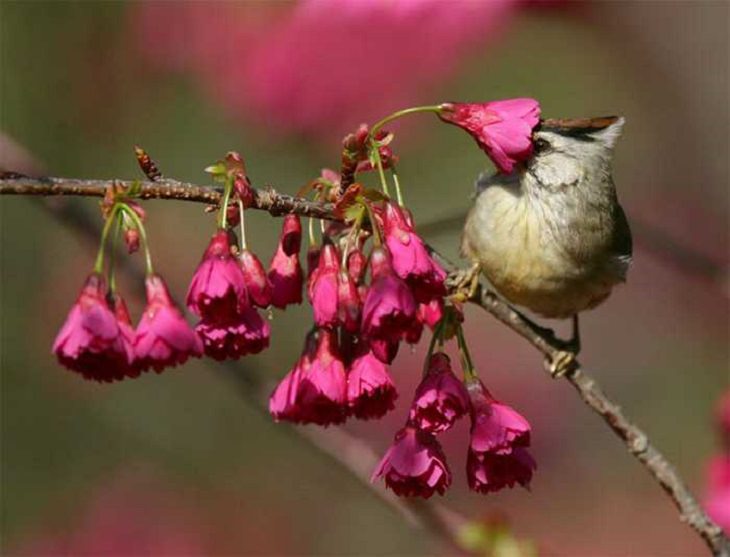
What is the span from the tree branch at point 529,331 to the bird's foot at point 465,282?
0.03 m

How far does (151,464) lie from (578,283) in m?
3.45

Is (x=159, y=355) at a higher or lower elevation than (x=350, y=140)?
lower

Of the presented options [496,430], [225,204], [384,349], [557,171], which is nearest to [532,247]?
[557,171]

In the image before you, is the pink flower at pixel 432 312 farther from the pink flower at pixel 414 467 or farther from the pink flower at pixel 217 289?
the pink flower at pixel 217 289

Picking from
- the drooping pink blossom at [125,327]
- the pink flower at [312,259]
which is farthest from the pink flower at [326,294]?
the drooping pink blossom at [125,327]

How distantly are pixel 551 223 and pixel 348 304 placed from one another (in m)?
1.14

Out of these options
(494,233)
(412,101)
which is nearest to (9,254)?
(412,101)

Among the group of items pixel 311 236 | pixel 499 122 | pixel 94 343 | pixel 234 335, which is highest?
pixel 499 122

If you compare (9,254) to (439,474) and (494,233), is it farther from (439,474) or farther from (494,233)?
(439,474)

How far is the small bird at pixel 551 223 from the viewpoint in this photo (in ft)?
10.2

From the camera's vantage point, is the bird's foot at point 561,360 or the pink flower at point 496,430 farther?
the bird's foot at point 561,360

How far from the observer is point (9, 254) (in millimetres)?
6207

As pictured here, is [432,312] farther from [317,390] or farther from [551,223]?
[551,223]

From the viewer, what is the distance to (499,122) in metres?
A: 2.37
